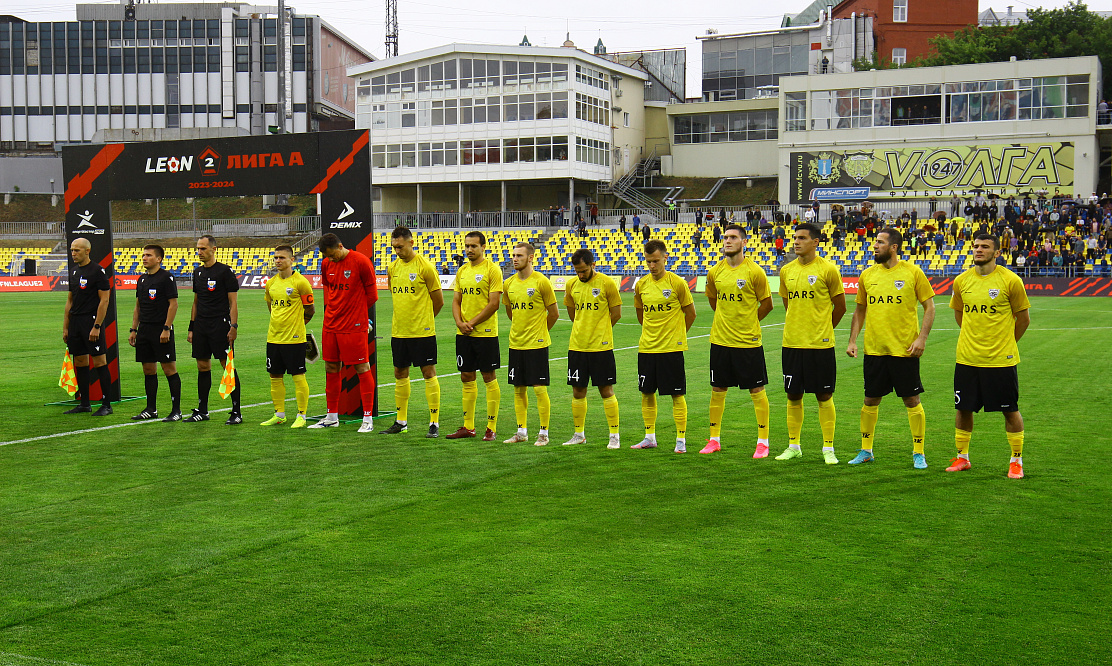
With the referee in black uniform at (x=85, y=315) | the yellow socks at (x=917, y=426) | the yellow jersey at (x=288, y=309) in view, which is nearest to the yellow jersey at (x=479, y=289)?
the yellow jersey at (x=288, y=309)

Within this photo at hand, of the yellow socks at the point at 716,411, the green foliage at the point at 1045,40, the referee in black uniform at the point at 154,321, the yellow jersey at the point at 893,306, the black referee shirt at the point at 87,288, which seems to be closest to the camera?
the yellow jersey at the point at 893,306

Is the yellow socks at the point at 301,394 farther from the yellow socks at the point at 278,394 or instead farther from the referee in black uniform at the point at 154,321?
the referee in black uniform at the point at 154,321

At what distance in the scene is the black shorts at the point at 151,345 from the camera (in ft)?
38.0

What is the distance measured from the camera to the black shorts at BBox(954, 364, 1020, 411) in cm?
831

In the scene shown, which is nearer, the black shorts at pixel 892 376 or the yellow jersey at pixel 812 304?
the black shorts at pixel 892 376

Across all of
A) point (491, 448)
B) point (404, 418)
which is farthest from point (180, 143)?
point (491, 448)

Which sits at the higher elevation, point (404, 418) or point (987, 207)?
point (987, 207)

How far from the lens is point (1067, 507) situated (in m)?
7.36

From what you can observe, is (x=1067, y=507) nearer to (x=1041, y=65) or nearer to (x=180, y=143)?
(x=180, y=143)

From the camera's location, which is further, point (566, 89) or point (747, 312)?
point (566, 89)

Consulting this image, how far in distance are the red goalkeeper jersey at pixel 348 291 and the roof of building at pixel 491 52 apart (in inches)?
2013

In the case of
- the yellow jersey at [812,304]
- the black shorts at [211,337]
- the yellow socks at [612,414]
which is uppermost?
the yellow jersey at [812,304]

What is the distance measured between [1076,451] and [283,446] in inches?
308

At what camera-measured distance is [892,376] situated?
29.2ft
